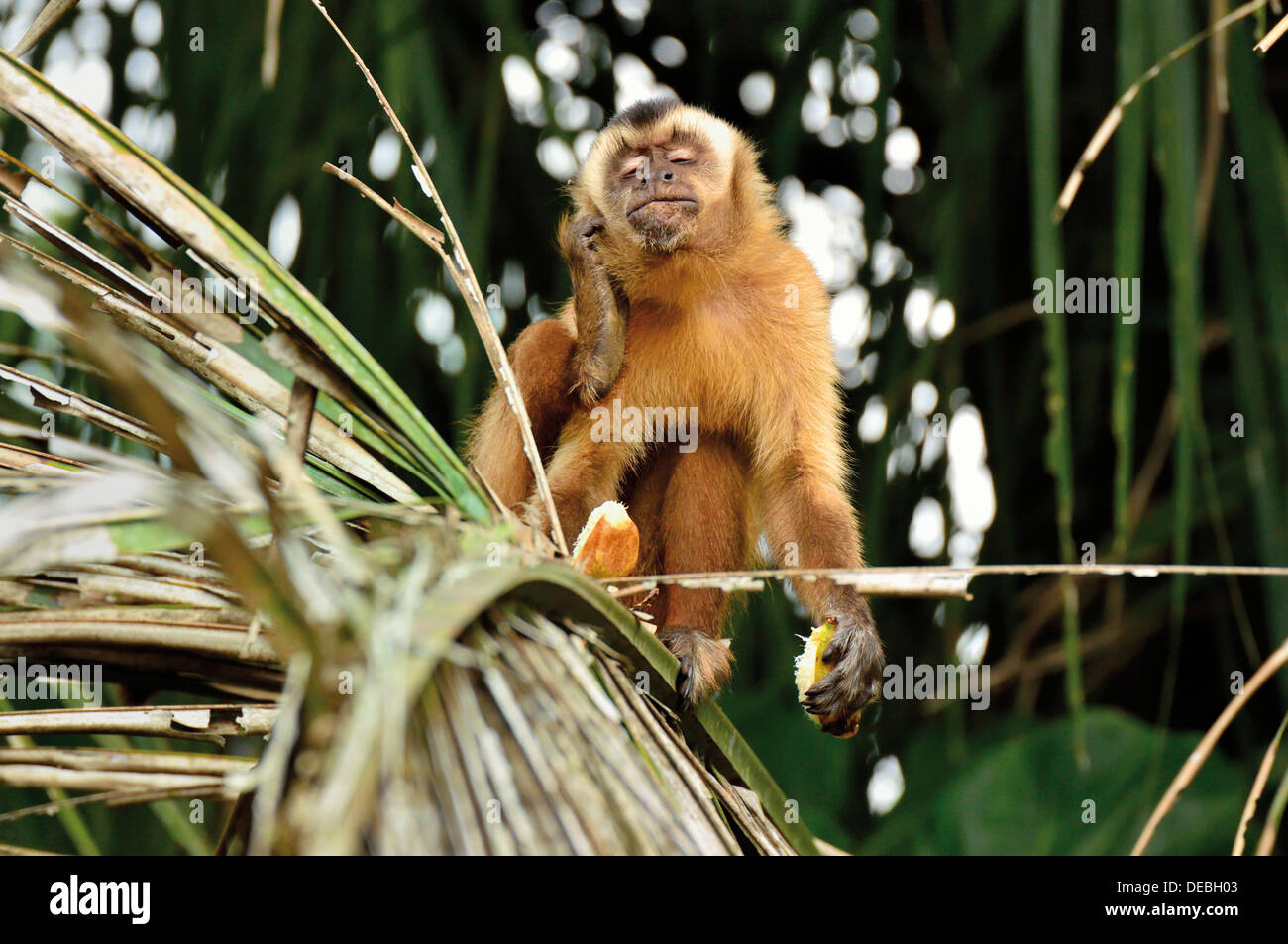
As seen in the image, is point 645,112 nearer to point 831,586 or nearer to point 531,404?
point 531,404

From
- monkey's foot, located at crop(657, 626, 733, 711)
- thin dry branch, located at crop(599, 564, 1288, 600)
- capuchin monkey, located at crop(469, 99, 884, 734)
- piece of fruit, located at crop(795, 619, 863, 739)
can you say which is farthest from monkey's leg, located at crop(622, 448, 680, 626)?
thin dry branch, located at crop(599, 564, 1288, 600)

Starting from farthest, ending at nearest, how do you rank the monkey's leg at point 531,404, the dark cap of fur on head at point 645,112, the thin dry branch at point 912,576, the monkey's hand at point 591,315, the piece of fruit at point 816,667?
the dark cap of fur on head at point 645,112
the monkey's leg at point 531,404
the monkey's hand at point 591,315
the piece of fruit at point 816,667
the thin dry branch at point 912,576

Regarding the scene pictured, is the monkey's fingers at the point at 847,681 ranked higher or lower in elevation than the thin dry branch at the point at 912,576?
lower

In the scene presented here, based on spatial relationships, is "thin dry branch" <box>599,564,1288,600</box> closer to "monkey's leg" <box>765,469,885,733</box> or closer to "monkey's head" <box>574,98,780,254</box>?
"monkey's leg" <box>765,469,885,733</box>

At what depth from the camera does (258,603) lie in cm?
89

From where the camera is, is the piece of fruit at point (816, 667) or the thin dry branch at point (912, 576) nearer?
the thin dry branch at point (912, 576)

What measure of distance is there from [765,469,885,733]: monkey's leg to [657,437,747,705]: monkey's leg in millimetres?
114

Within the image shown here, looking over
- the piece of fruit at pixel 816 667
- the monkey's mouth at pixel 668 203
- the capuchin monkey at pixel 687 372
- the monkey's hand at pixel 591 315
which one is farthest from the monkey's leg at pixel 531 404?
the piece of fruit at pixel 816 667

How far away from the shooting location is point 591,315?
2.95m

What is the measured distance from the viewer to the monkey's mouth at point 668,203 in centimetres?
321

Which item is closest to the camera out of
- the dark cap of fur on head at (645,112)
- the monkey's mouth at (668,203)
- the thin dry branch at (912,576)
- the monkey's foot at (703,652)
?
the thin dry branch at (912,576)

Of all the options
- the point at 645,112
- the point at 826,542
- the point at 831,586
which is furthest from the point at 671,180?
the point at 831,586

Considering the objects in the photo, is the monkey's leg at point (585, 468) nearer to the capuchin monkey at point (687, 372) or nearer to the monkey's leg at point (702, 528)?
the capuchin monkey at point (687, 372)
